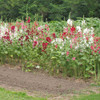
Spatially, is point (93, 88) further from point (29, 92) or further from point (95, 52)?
point (29, 92)

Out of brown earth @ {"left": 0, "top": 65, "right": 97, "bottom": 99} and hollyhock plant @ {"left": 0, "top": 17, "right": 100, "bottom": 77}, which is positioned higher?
hollyhock plant @ {"left": 0, "top": 17, "right": 100, "bottom": 77}

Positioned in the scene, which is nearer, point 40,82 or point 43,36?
point 40,82

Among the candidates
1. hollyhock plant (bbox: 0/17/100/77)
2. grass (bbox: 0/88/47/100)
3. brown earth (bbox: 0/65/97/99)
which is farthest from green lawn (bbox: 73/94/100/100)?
hollyhock plant (bbox: 0/17/100/77)

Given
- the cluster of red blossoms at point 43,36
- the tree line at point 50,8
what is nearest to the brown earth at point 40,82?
the cluster of red blossoms at point 43,36

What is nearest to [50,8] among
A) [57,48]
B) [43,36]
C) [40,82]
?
[43,36]

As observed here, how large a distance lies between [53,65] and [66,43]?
703mm

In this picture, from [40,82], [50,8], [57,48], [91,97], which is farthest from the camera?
[50,8]

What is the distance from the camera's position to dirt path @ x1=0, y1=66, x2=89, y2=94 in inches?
195

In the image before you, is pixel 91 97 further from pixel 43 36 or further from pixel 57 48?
pixel 43 36

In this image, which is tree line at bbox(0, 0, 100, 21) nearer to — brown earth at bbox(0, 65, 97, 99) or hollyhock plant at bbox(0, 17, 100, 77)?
hollyhock plant at bbox(0, 17, 100, 77)

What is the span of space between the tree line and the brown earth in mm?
12003

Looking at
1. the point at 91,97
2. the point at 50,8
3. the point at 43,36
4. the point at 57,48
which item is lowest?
the point at 91,97

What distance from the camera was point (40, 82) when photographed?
542 cm

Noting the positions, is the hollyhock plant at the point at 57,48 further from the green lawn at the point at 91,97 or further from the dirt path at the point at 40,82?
the green lawn at the point at 91,97
